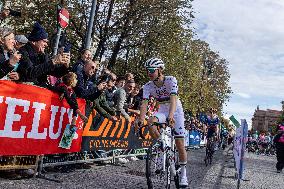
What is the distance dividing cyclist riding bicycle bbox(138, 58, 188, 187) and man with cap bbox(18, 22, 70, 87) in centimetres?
145

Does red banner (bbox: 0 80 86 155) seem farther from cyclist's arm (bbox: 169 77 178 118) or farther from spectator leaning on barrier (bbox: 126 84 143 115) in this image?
spectator leaning on barrier (bbox: 126 84 143 115)

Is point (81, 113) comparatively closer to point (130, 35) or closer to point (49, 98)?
point (49, 98)

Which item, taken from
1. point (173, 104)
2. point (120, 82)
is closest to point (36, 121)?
point (173, 104)

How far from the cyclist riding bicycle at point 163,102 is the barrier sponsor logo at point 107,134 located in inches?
91.5

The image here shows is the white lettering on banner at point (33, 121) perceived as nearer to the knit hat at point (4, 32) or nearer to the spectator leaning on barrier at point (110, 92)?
the knit hat at point (4, 32)

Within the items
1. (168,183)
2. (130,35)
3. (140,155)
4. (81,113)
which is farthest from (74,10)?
(168,183)

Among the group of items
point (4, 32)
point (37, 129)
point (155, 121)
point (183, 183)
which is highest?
point (4, 32)

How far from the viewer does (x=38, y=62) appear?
23.7 feet

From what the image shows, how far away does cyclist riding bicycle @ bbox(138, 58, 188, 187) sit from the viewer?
644 centimetres

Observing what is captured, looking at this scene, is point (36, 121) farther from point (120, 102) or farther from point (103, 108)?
point (120, 102)

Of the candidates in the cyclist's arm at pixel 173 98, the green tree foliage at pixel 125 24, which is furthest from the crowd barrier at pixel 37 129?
the green tree foliage at pixel 125 24

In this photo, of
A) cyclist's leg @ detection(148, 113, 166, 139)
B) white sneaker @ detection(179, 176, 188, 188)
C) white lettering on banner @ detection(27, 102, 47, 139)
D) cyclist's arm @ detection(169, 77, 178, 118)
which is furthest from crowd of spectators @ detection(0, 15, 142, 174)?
white sneaker @ detection(179, 176, 188, 188)

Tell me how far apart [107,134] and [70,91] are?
8.29ft

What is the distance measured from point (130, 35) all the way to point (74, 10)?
4020mm
